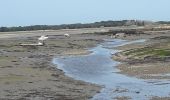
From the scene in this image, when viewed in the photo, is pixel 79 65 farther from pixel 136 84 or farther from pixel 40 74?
pixel 136 84

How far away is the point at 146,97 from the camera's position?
81.0 feet

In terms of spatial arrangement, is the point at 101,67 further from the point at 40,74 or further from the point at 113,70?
the point at 40,74

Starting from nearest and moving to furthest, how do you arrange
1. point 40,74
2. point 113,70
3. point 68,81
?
1. point 68,81
2. point 40,74
3. point 113,70

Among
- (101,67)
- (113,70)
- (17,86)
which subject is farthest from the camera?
(101,67)

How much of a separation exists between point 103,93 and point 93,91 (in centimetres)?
84

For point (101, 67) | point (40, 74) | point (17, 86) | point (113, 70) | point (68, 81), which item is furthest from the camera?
point (101, 67)

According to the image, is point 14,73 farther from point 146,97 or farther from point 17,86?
point 146,97

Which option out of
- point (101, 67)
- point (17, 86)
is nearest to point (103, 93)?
point (17, 86)

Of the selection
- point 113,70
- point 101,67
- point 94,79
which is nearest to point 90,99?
point 94,79

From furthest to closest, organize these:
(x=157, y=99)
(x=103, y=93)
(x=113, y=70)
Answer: (x=113, y=70), (x=103, y=93), (x=157, y=99)

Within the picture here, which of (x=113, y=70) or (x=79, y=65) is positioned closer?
(x=113, y=70)

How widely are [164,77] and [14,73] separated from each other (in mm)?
11272

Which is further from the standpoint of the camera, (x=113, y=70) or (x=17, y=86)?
(x=113, y=70)

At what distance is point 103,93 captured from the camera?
88.5 feet
